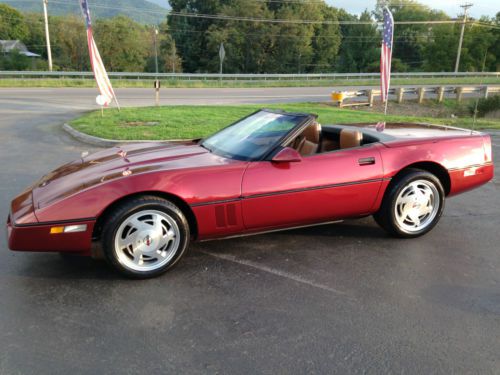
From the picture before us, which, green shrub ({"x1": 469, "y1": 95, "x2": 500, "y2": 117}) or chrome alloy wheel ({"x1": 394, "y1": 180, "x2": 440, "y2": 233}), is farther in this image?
green shrub ({"x1": 469, "y1": 95, "x2": 500, "y2": 117})

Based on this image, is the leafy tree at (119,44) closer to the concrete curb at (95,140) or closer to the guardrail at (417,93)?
the guardrail at (417,93)

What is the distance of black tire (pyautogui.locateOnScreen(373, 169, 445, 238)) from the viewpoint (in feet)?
13.3

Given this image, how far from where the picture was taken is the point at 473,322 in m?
2.81

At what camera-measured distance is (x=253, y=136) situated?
4012mm

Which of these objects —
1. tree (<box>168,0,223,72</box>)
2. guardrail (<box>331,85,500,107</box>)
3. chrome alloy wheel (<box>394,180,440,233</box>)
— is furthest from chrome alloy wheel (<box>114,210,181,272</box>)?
tree (<box>168,0,223,72</box>)

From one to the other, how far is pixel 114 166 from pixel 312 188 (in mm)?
1762

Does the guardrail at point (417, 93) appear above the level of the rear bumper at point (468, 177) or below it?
above

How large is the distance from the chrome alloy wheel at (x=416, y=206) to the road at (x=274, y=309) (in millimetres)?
184

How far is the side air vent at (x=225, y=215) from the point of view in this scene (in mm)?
3438

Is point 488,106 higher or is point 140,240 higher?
point 488,106

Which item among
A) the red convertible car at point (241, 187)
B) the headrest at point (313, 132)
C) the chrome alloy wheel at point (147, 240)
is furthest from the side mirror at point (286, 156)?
the chrome alloy wheel at point (147, 240)

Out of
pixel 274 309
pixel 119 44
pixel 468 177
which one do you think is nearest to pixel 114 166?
pixel 274 309

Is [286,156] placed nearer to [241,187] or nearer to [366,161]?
[241,187]

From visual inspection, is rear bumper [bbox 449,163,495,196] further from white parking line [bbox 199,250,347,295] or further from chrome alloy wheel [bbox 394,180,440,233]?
white parking line [bbox 199,250,347,295]
